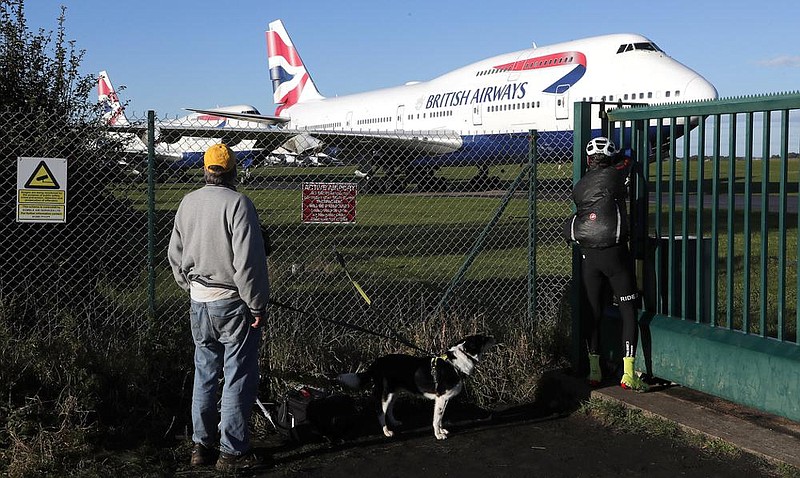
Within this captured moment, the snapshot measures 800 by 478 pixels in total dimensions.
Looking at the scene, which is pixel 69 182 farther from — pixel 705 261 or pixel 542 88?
pixel 542 88

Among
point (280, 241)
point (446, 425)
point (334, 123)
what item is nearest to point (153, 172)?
point (446, 425)

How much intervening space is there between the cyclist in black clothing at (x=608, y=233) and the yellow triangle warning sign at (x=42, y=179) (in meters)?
3.72

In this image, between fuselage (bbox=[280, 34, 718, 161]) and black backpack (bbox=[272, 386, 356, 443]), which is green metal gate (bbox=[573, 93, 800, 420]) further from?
fuselage (bbox=[280, 34, 718, 161])

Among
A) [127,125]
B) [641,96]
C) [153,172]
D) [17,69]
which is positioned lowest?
[153,172]

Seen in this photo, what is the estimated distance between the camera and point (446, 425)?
17.7 feet

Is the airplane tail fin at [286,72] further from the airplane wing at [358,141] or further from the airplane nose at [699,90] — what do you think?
the airplane nose at [699,90]

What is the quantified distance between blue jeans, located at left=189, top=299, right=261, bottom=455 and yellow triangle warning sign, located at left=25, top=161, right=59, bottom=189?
1.94m

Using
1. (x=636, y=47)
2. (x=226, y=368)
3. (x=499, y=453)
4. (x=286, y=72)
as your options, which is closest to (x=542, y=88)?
(x=636, y=47)

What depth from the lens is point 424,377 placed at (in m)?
5.14

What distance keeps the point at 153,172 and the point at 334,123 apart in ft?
111

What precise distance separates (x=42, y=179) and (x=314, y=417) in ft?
8.68

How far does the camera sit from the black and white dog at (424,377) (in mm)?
5117

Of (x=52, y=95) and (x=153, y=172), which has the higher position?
(x=52, y=95)

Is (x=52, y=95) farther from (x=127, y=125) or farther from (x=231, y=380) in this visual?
(x=231, y=380)
